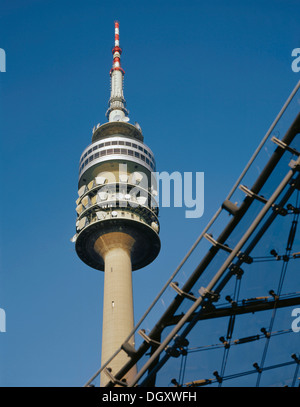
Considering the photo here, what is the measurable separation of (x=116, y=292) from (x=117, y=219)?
10795 mm

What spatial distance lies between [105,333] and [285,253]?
6046cm

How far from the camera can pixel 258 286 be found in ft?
70.6

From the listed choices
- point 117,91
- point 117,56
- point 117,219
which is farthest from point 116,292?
point 117,56

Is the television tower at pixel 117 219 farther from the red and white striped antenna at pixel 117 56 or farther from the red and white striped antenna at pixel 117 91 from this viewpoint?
the red and white striped antenna at pixel 117 56

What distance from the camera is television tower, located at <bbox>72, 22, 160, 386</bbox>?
80.1m

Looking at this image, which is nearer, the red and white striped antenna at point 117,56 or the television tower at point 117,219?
the television tower at point 117,219

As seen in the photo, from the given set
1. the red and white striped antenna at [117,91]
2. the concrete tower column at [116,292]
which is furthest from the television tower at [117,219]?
the red and white striped antenna at [117,91]

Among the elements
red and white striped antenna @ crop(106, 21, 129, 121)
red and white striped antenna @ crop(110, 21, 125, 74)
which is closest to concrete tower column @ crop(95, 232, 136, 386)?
red and white striped antenna @ crop(106, 21, 129, 121)

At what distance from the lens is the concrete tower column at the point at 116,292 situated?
253ft

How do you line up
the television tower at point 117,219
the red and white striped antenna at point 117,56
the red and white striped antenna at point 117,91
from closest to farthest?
the television tower at point 117,219, the red and white striped antenna at point 117,91, the red and white striped antenna at point 117,56
